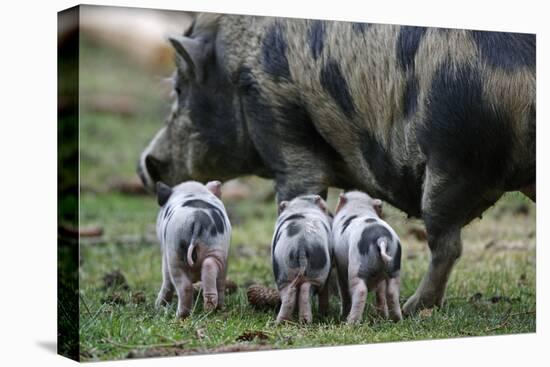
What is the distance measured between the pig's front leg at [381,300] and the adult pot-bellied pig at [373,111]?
538mm

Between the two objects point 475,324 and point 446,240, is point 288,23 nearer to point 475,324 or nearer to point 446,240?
point 446,240

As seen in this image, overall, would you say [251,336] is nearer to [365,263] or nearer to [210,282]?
[210,282]

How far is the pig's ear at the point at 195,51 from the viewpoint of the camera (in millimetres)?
7918

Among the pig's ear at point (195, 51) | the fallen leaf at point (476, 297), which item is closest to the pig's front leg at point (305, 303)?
the fallen leaf at point (476, 297)

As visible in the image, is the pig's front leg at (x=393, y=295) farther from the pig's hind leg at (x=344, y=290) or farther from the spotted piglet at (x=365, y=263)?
the pig's hind leg at (x=344, y=290)

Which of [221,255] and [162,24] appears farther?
[162,24]

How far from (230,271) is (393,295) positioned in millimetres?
2656

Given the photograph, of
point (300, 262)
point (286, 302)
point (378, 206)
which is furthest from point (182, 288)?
point (378, 206)

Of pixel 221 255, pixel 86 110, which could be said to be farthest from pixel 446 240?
pixel 86 110

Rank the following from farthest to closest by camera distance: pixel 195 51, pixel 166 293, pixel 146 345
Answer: pixel 195 51, pixel 166 293, pixel 146 345

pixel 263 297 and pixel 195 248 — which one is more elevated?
pixel 195 248

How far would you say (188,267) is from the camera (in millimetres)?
6625

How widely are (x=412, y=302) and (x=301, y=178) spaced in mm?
1164

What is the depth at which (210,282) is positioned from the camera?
6668mm
